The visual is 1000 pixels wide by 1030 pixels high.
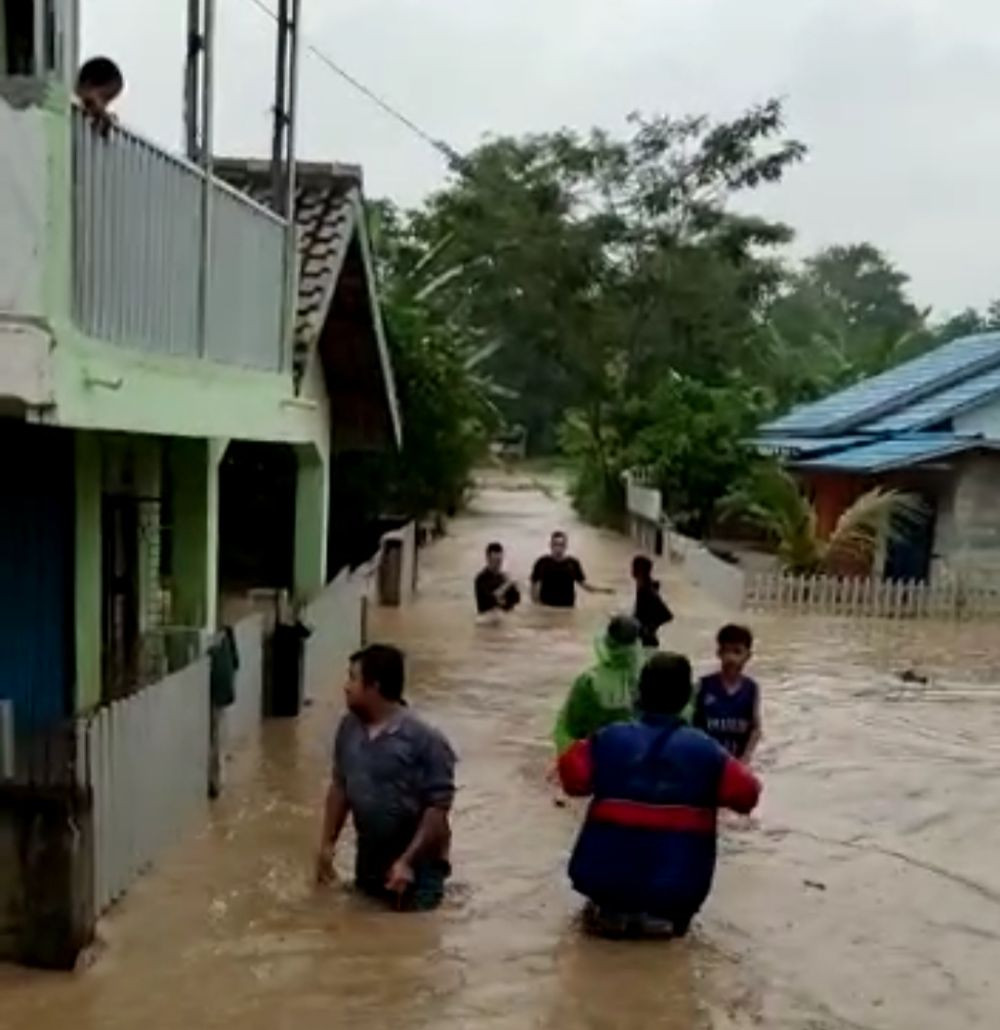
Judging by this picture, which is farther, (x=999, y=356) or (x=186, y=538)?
(x=999, y=356)

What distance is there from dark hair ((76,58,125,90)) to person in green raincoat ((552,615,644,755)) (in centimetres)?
401

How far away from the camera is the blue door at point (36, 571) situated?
33.2ft

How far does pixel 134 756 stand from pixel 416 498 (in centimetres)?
2427

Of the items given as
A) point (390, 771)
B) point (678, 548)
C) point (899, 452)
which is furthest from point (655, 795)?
point (678, 548)

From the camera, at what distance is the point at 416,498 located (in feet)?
106

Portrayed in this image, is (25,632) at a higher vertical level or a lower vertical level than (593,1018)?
higher

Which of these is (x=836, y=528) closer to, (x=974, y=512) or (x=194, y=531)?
(x=974, y=512)

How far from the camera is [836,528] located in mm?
27812

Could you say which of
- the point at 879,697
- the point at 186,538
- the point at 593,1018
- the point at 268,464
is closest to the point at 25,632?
the point at 186,538

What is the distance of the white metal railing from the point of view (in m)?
7.27

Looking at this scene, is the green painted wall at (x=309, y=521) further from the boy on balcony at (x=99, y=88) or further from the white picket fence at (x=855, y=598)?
the boy on balcony at (x=99, y=88)

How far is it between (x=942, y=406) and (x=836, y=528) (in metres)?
3.42

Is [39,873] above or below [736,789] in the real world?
below

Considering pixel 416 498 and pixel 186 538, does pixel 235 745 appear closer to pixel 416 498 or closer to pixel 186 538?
pixel 186 538
